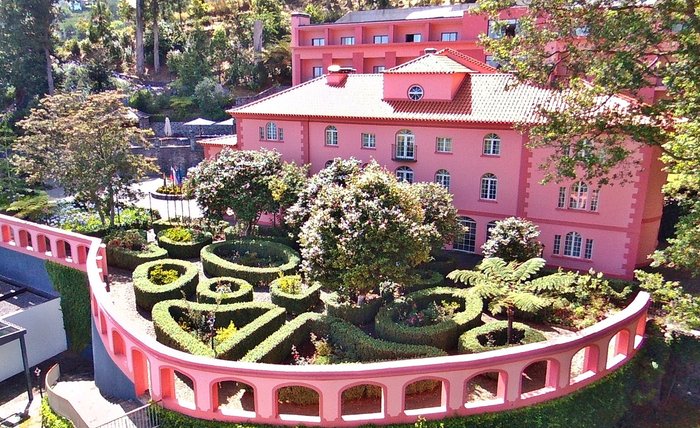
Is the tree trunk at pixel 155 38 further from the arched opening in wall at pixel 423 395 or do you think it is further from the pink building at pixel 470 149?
the arched opening in wall at pixel 423 395

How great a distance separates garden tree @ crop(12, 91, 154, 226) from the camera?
88.0 ft

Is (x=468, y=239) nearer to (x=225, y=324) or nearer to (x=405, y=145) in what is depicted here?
(x=405, y=145)

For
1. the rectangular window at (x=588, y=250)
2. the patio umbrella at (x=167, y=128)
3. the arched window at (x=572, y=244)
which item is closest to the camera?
the rectangular window at (x=588, y=250)

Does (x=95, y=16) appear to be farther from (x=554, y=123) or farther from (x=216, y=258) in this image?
(x=554, y=123)

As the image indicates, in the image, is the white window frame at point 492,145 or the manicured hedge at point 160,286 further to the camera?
the white window frame at point 492,145

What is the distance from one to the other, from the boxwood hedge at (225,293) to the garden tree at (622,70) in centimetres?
1248

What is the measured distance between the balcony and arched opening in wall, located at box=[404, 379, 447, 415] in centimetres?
1536

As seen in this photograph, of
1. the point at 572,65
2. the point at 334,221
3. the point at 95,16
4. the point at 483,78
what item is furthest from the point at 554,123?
the point at 95,16

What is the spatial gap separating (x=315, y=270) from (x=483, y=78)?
16.5 m

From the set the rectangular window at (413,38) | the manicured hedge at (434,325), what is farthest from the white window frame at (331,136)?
the rectangular window at (413,38)

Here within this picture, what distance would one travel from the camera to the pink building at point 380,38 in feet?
154

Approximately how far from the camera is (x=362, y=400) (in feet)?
51.2

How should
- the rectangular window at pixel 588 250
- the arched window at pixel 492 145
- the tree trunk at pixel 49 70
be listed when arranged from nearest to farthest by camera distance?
1. the rectangular window at pixel 588 250
2. the arched window at pixel 492 145
3. the tree trunk at pixel 49 70

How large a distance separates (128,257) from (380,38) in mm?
36348
